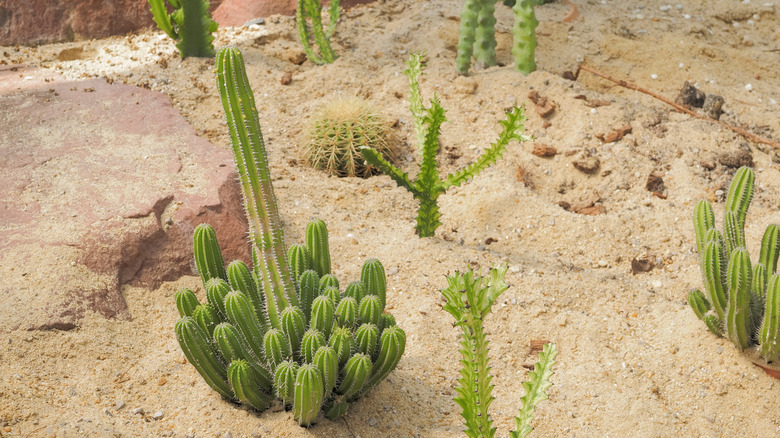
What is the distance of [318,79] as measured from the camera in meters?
5.11

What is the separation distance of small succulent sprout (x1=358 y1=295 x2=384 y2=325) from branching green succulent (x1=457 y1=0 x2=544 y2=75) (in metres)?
2.83

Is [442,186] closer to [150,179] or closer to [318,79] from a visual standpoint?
[150,179]

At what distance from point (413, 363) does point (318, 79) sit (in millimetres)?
2717

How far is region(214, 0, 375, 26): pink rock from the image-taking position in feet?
19.8

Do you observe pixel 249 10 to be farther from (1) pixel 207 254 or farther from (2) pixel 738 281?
(2) pixel 738 281

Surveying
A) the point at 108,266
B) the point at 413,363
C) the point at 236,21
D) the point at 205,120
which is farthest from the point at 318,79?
the point at 413,363

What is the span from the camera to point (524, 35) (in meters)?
4.78

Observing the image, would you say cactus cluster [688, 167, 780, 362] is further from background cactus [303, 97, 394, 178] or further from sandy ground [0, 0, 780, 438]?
background cactus [303, 97, 394, 178]

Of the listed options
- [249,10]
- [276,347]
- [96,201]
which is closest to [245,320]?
[276,347]

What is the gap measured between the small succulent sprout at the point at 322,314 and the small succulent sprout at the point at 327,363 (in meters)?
0.14

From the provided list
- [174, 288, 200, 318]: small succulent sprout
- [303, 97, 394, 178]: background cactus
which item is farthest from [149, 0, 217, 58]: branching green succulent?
[174, 288, 200, 318]: small succulent sprout

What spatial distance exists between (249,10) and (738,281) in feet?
15.1

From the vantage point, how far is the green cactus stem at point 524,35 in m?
4.68

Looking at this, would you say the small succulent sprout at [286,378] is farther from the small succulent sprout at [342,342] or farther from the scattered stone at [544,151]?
the scattered stone at [544,151]
